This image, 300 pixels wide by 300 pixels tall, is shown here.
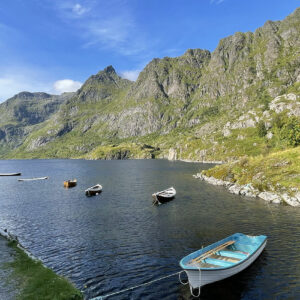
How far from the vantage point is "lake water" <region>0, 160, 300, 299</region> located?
25484 mm

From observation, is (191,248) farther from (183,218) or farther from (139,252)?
(183,218)

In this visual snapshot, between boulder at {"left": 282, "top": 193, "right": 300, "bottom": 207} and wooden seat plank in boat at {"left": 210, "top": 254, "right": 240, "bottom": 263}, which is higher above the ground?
boulder at {"left": 282, "top": 193, "right": 300, "bottom": 207}

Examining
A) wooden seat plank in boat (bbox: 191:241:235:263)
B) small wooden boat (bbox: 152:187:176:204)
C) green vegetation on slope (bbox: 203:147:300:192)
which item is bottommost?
small wooden boat (bbox: 152:187:176:204)

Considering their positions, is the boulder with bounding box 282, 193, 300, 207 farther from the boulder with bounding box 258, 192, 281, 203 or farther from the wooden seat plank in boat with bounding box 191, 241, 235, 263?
the wooden seat plank in boat with bounding box 191, 241, 235, 263

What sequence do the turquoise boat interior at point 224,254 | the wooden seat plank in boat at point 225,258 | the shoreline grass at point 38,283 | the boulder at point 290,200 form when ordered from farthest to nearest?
the boulder at point 290,200 < the wooden seat plank in boat at point 225,258 < the turquoise boat interior at point 224,254 < the shoreline grass at point 38,283

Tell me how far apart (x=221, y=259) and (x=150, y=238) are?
50.4ft

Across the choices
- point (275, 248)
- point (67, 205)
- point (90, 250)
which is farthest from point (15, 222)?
point (275, 248)

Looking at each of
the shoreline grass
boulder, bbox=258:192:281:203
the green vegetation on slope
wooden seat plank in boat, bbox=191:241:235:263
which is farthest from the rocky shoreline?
the shoreline grass

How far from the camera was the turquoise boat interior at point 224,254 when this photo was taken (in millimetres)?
25416

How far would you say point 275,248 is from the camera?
34406mm

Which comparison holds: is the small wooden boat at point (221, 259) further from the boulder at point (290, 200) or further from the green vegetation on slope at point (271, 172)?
the green vegetation on slope at point (271, 172)

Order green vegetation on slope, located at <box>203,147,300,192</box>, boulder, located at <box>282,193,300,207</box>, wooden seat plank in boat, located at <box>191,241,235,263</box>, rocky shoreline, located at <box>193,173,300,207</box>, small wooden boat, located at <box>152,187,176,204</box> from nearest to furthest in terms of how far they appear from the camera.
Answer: wooden seat plank in boat, located at <box>191,241,235,263</box> < boulder, located at <box>282,193,300,207</box> < rocky shoreline, located at <box>193,173,300,207</box> < green vegetation on slope, located at <box>203,147,300,192</box> < small wooden boat, located at <box>152,187,176,204</box>

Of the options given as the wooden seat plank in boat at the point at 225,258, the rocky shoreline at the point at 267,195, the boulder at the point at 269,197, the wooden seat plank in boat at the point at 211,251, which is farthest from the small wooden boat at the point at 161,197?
the wooden seat plank in boat at the point at 225,258

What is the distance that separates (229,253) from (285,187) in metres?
45.6
